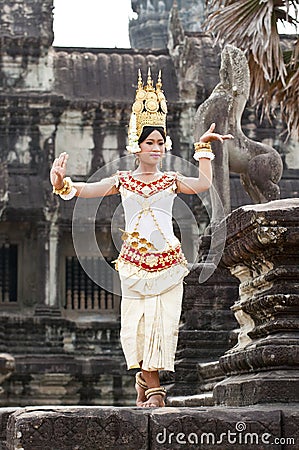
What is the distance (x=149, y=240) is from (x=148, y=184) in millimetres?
298

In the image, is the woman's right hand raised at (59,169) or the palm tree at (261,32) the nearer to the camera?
the woman's right hand raised at (59,169)

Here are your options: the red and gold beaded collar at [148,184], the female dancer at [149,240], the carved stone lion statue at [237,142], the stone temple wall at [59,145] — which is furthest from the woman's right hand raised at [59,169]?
the stone temple wall at [59,145]

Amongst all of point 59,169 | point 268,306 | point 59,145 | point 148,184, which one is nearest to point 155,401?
point 268,306

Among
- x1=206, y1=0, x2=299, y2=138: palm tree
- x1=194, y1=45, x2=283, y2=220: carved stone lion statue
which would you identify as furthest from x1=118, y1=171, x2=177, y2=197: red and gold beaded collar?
x1=206, y1=0, x2=299, y2=138: palm tree

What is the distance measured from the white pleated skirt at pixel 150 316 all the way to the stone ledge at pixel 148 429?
102cm

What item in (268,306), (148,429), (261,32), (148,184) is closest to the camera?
(148,429)

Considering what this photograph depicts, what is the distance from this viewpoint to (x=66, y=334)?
2098 centimetres

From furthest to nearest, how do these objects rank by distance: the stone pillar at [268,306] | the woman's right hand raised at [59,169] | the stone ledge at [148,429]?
1. the woman's right hand raised at [59,169]
2. the stone pillar at [268,306]
3. the stone ledge at [148,429]

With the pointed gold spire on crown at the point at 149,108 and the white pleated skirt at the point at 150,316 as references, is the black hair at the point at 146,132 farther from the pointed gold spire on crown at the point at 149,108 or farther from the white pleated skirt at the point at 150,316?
the white pleated skirt at the point at 150,316

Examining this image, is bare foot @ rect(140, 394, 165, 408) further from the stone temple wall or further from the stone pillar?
the stone temple wall

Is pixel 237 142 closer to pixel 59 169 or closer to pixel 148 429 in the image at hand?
pixel 59 169

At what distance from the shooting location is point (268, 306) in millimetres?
5086

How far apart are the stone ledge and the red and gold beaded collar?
152 centimetres

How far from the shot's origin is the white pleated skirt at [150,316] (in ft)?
17.0
